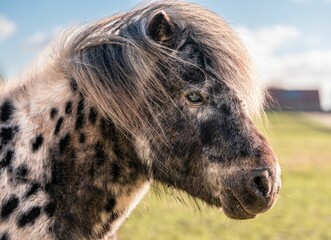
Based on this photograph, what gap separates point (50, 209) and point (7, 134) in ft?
1.58

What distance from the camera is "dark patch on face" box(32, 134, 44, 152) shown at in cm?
301

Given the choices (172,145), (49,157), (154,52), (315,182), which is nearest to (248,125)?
(172,145)

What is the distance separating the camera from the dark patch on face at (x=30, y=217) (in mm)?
2883

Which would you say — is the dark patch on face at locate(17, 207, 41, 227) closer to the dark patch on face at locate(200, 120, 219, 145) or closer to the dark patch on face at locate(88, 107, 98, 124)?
the dark patch on face at locate(88, 107, 98, 124)

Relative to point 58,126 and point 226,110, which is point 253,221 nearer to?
point 226,110

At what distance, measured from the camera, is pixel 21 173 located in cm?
296

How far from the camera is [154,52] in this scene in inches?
120

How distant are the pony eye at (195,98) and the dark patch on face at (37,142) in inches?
30.9

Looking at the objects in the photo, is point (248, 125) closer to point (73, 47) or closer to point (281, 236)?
point (73, 47)

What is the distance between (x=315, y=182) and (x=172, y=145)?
16976mm

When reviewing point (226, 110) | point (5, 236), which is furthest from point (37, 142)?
point (226, 110)

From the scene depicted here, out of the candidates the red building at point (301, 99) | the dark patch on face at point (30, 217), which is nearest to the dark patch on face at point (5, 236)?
the dark patch on face at point (30, 217)

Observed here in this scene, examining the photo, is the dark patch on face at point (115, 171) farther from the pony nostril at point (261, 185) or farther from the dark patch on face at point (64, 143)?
the pony nostril at point (261, 185)

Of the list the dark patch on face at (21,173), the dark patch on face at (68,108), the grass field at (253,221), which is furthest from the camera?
the grass field at (253,221)
